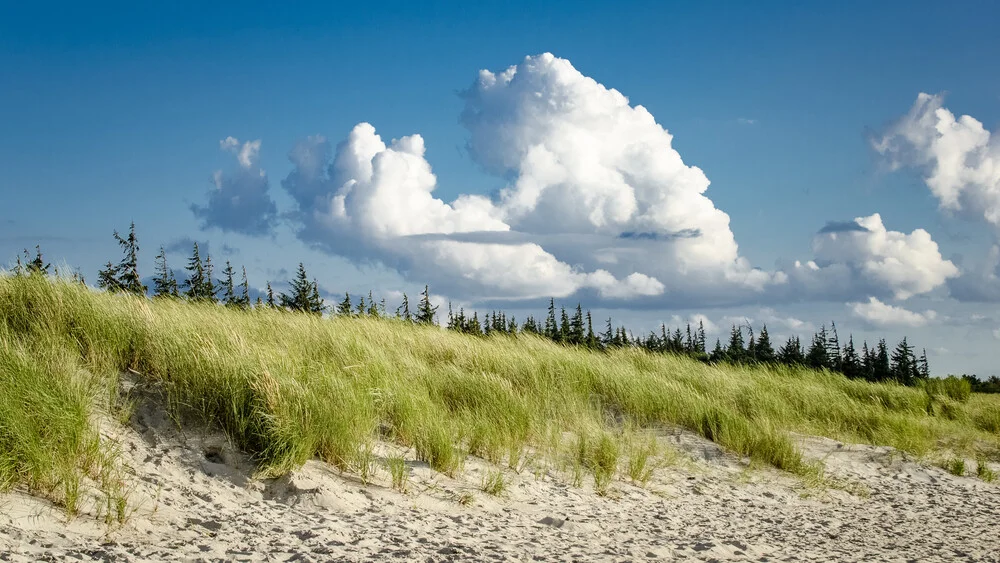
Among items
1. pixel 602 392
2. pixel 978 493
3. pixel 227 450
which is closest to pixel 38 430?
pixel 227 450

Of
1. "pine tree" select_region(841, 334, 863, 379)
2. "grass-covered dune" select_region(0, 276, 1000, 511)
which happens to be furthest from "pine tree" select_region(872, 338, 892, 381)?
"grass-covered dune" select_region(0, 276, 1000, 511)

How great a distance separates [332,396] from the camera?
670 centimetres

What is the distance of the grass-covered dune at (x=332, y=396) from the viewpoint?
570cm

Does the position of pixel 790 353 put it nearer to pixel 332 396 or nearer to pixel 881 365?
pixel 881 365

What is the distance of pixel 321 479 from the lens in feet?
19.7

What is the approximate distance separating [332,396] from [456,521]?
1754 millimetres

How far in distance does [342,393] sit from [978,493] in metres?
7.64

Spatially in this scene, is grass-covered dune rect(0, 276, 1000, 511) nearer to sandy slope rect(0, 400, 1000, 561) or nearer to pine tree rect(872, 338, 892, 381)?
sandy slope rect(0, 400, 1000, 561)

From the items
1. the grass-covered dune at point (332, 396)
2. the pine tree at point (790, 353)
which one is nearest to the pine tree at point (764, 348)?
the pine tree at point (790, 353)

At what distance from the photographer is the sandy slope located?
482cm

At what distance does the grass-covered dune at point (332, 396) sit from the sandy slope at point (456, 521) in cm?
27

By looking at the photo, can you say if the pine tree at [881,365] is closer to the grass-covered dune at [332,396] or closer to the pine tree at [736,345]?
the pine tree at [736,345]

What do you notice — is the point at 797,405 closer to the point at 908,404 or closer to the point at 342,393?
the point at 908,404

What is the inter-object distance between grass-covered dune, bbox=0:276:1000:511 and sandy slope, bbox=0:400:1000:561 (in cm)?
27
